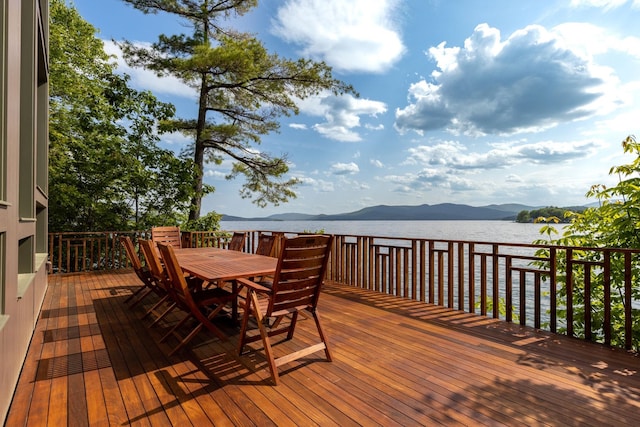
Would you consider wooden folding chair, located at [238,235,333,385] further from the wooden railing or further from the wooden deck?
the wooden railing

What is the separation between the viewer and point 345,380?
7.16ft

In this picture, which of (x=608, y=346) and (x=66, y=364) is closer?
(x=66, y=364)

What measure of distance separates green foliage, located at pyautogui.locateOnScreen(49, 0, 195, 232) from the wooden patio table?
6.43 meters

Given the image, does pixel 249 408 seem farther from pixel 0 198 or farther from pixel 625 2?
pixel 625 2

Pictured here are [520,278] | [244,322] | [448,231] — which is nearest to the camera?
[244,322]

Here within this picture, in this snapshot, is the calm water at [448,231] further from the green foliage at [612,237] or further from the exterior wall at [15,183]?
the exterior wall at [15,183]

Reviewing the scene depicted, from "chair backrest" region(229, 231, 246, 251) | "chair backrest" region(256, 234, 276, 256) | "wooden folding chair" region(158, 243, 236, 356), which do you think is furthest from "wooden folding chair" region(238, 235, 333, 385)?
"chair backrest" region(229, 231, 246, 251)

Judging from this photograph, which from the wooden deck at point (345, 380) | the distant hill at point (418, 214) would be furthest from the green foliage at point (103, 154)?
the distant hill at point (418, 214)

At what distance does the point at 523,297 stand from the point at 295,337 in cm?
264

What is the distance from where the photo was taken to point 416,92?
14195mm

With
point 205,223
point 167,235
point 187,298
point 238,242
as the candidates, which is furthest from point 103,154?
point 187,298

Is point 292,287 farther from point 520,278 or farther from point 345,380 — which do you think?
point 520,278

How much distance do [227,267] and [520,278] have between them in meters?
3.27

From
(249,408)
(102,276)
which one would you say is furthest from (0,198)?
(102,276)
